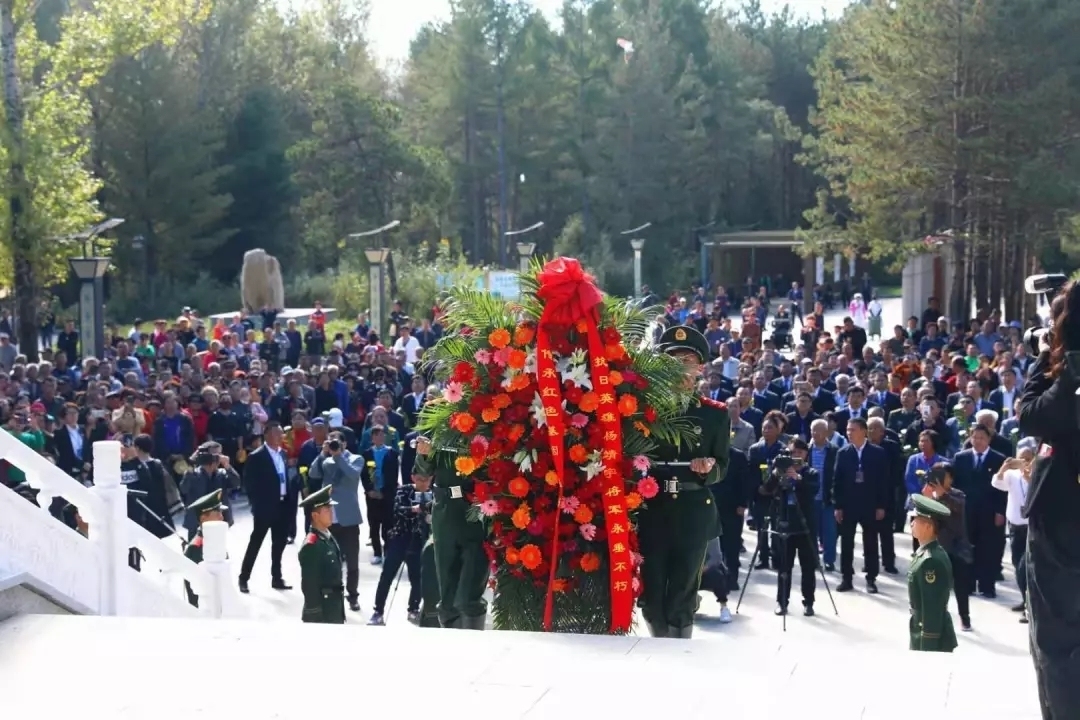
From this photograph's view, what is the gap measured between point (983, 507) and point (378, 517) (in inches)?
228

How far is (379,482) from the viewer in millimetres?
13812

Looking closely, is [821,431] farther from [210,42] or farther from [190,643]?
[210,42]

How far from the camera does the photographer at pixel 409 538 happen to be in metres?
10.7

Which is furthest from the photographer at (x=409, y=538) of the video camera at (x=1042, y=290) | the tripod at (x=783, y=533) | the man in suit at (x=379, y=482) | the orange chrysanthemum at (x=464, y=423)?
the video camera at (x=1042, y=290)

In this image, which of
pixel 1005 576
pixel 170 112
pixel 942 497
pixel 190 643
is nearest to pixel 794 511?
pixel 942 497

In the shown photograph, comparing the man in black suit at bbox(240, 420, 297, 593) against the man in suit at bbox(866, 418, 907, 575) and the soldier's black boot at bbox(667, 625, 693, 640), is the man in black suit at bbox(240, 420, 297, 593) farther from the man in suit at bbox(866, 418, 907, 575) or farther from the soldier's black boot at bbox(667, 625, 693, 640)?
the soldier's black boot at bbox(667, 625, 693, 640)

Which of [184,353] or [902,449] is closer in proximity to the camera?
[902,449]

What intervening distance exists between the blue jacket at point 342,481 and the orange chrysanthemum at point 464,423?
5.33 metres

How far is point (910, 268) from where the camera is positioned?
35.2 m

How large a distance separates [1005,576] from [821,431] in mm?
2163

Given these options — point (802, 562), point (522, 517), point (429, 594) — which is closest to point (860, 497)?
point (802, 562)

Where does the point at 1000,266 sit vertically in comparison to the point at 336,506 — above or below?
above

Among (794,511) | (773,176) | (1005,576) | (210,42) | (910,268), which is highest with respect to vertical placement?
(210,42)

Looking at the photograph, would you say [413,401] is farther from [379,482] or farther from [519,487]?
[519,487]
